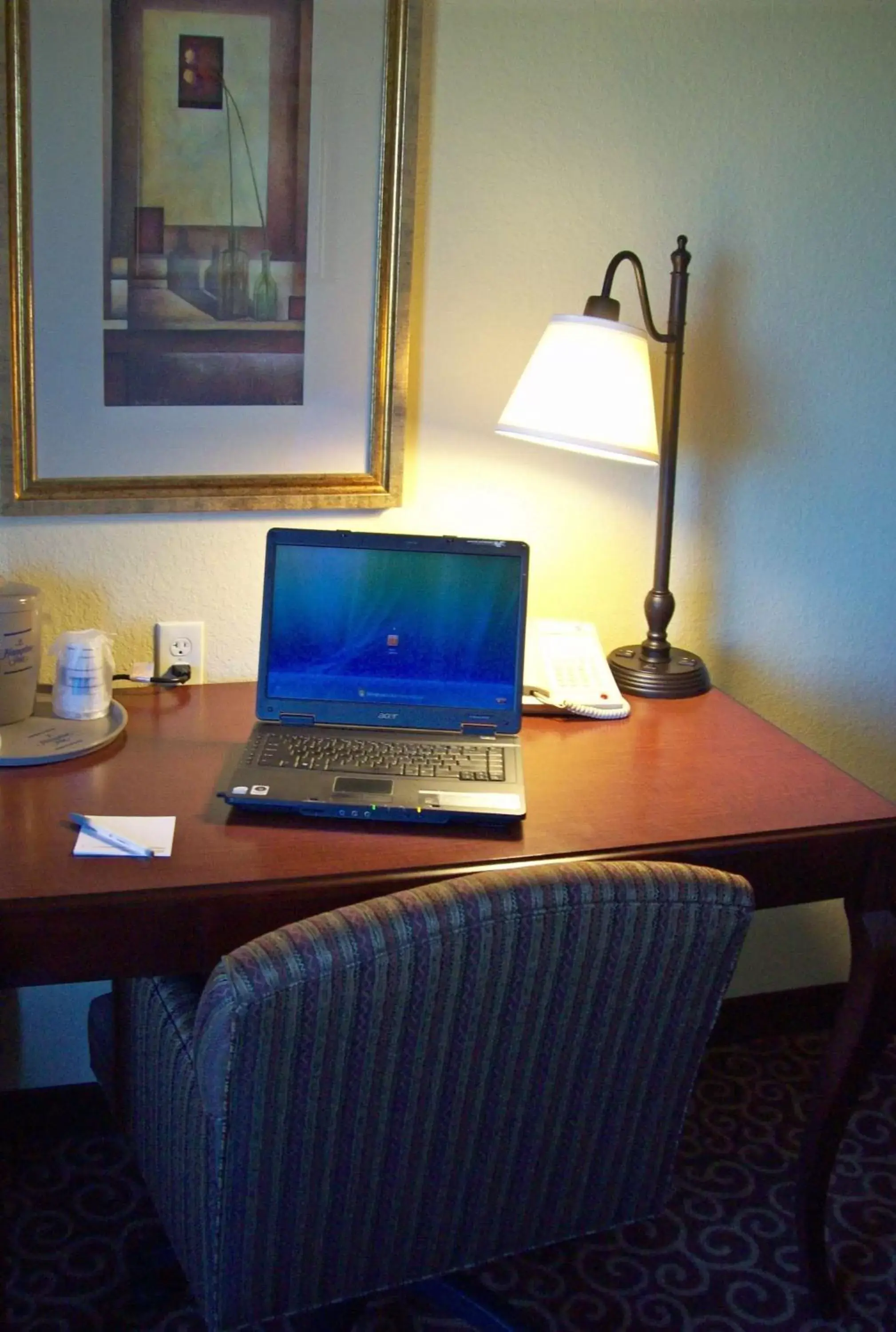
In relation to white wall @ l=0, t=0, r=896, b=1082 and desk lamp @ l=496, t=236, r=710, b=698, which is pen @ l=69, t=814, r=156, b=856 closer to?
white wall @ l=0, t=0, r=896, b=1082

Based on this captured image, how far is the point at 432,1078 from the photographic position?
1.22m

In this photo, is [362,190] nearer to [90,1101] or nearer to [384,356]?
[384,356]

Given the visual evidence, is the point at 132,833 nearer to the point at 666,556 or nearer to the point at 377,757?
the point at 377,757

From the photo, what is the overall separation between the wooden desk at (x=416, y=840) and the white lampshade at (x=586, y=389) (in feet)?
1.27

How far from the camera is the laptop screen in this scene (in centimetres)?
175

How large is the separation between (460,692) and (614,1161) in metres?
0.61

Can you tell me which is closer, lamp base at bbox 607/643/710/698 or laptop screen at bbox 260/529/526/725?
laptop screen at bbox 260/529/526/725

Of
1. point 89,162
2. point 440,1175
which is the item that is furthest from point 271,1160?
point 89,162

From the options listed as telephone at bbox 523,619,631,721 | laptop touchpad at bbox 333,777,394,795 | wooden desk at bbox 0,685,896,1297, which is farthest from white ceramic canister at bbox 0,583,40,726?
telephone at bbox 523,619,631,721

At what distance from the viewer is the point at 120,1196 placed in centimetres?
195

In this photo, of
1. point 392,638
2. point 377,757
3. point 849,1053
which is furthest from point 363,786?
point 849,1053

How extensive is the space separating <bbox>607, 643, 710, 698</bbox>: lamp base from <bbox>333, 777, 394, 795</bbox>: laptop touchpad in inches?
20.3

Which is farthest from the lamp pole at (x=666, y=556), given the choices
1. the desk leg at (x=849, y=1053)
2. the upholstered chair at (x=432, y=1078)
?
the upholstered chair at (x=432, y=1078)

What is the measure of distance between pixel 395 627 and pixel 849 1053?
0.78 metres
